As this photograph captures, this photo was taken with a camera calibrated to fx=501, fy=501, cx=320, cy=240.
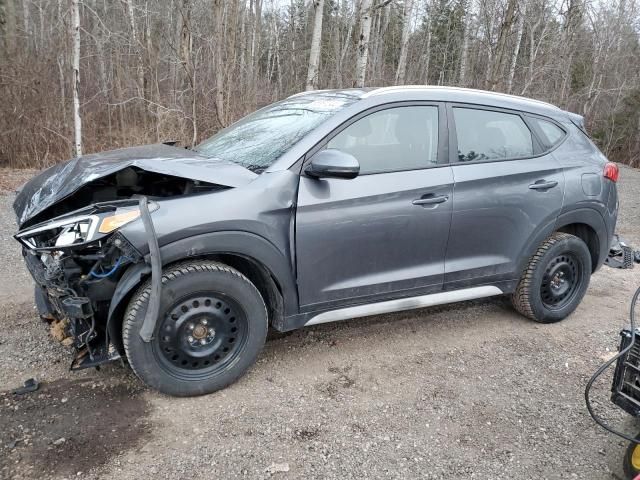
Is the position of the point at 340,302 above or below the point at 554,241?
below

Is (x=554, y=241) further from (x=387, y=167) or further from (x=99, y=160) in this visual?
(x=99, y=160)

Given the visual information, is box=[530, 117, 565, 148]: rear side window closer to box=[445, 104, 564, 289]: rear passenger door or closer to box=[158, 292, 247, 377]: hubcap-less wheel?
box=[445, 104, 564, 289]: rear passenger door

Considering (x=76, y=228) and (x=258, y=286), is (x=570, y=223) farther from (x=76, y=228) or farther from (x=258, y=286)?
(x=76, y=228)

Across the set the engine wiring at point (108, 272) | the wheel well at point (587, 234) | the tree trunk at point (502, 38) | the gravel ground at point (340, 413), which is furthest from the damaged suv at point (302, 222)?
the tree trunk at point (502, 38)

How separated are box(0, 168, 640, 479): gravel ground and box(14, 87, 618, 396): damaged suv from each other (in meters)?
0.28

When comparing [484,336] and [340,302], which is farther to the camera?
[484,336]

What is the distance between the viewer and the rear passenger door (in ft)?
11.9

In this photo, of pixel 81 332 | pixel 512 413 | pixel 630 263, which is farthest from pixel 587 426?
pixel 630 263

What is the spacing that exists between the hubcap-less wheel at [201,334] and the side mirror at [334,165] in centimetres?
95

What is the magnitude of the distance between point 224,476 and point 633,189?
1459 centimetres

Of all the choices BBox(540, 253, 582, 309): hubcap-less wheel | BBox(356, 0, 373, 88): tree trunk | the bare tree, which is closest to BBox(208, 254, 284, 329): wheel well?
BBox(540, 253, 582, 309): hubcap-less wheel

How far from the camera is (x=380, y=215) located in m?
3.26

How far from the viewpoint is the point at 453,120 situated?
365 cm

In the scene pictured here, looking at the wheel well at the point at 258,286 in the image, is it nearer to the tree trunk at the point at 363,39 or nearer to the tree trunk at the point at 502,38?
the tree trunk at the point at 363,39
